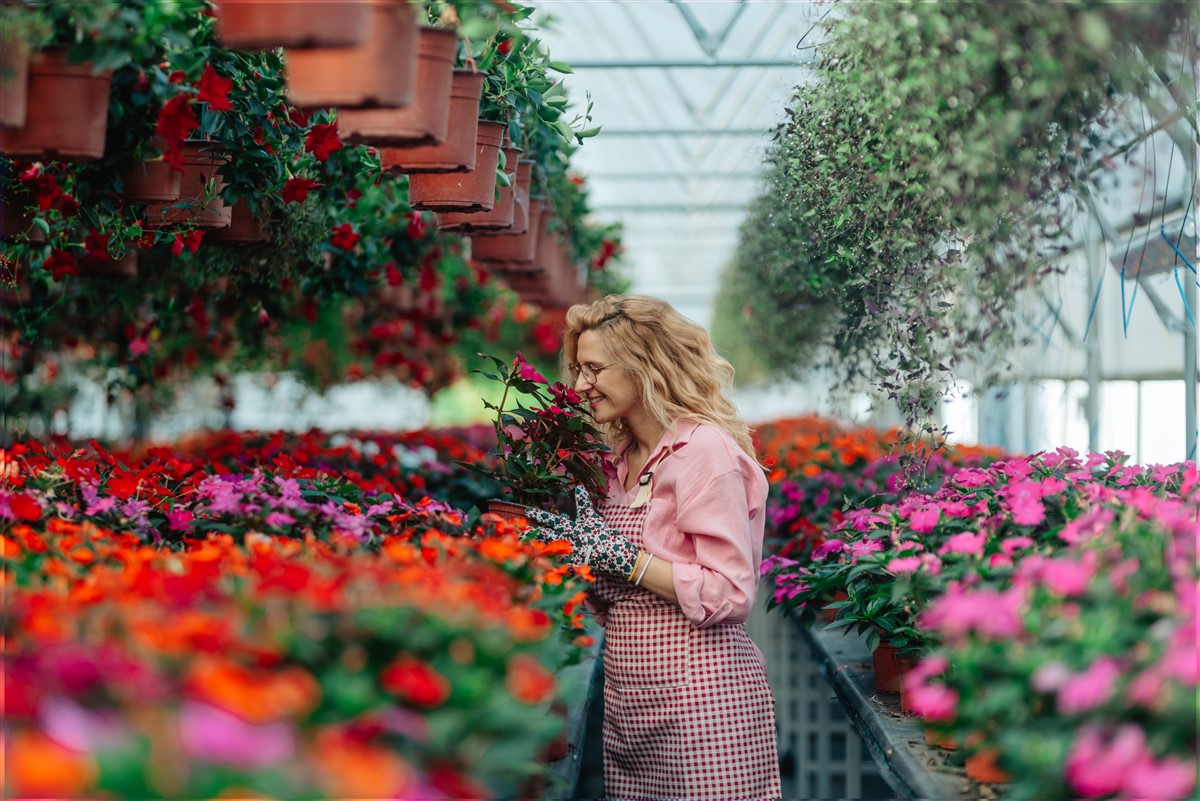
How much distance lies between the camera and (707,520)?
207 centimetres

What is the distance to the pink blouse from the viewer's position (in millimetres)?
2057

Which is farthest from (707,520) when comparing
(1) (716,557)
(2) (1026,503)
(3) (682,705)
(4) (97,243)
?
(4) (97,243)

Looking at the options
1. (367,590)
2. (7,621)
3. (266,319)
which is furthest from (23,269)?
(367,590)

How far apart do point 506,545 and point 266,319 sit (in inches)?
103

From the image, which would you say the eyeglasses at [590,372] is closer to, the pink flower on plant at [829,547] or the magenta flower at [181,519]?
the pink flower on plant at [829,547]

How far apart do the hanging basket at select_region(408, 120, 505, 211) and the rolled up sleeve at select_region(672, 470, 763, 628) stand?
75 cm

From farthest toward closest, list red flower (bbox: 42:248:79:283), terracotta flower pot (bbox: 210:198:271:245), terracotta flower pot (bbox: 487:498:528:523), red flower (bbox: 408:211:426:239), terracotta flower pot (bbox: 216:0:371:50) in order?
red flower (bbox: 408:211:426:239), terracotta flower pot (bbox: 210:198:271:245), red flower (bbox: 42:248:79:283), terracotta flower pot (bbox: 487:498:528:523), terracotta flower pot (bbox: 216:0:371:50)

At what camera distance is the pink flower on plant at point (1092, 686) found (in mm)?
990

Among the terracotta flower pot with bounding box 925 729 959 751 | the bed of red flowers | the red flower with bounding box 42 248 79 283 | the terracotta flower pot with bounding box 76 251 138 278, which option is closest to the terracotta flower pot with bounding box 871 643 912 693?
the terracotta flower pot with bounding box 925 729 959 751

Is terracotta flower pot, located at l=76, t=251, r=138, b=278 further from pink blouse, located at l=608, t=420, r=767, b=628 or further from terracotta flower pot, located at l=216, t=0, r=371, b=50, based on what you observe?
terracotta flower pot, located at l=216, t=0, r=371, b=50

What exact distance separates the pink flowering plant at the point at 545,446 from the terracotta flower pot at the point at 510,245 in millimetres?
1211

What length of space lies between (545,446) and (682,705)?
0.58 metres

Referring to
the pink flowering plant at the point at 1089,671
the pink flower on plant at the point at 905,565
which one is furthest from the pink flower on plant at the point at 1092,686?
the pink flower on plant at the point at 905,565

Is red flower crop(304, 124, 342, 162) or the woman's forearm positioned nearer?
the woman's forearm
